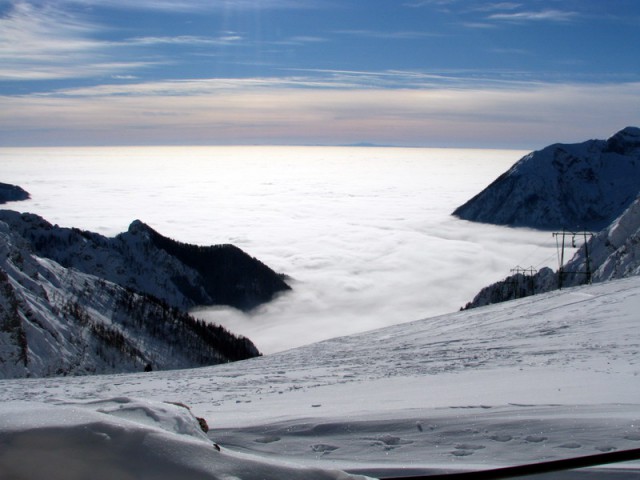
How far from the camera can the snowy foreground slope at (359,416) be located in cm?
331

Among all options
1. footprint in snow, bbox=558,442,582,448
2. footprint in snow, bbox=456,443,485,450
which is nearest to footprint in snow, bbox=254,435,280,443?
footprint in snow, bbox=456,443,485,450

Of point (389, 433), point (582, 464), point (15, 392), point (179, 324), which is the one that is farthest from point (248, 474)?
point (179, 324)

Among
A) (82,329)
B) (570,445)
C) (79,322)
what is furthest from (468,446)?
(79,322)

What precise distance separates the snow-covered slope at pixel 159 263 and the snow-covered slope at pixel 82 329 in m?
39.3

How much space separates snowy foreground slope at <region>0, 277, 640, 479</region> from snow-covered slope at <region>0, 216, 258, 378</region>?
61299 mm

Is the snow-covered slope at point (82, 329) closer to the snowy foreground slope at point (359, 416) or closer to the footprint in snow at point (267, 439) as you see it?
the snowy foreground slope at point (359, 416)

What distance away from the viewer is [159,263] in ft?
529

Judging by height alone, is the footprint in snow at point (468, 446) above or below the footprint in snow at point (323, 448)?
above

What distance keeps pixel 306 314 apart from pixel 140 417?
15318 cm

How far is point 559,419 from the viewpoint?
5910mm

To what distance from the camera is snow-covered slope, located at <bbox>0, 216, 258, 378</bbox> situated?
2894 inches

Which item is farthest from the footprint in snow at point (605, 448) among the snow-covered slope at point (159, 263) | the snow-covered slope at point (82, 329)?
the snow-covered slope at point (159, 263)

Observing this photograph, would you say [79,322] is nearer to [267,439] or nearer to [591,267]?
[591,267]

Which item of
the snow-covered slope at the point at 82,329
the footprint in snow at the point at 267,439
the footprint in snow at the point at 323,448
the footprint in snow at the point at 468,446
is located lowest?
the snow-covered slope at the point at 82,329
